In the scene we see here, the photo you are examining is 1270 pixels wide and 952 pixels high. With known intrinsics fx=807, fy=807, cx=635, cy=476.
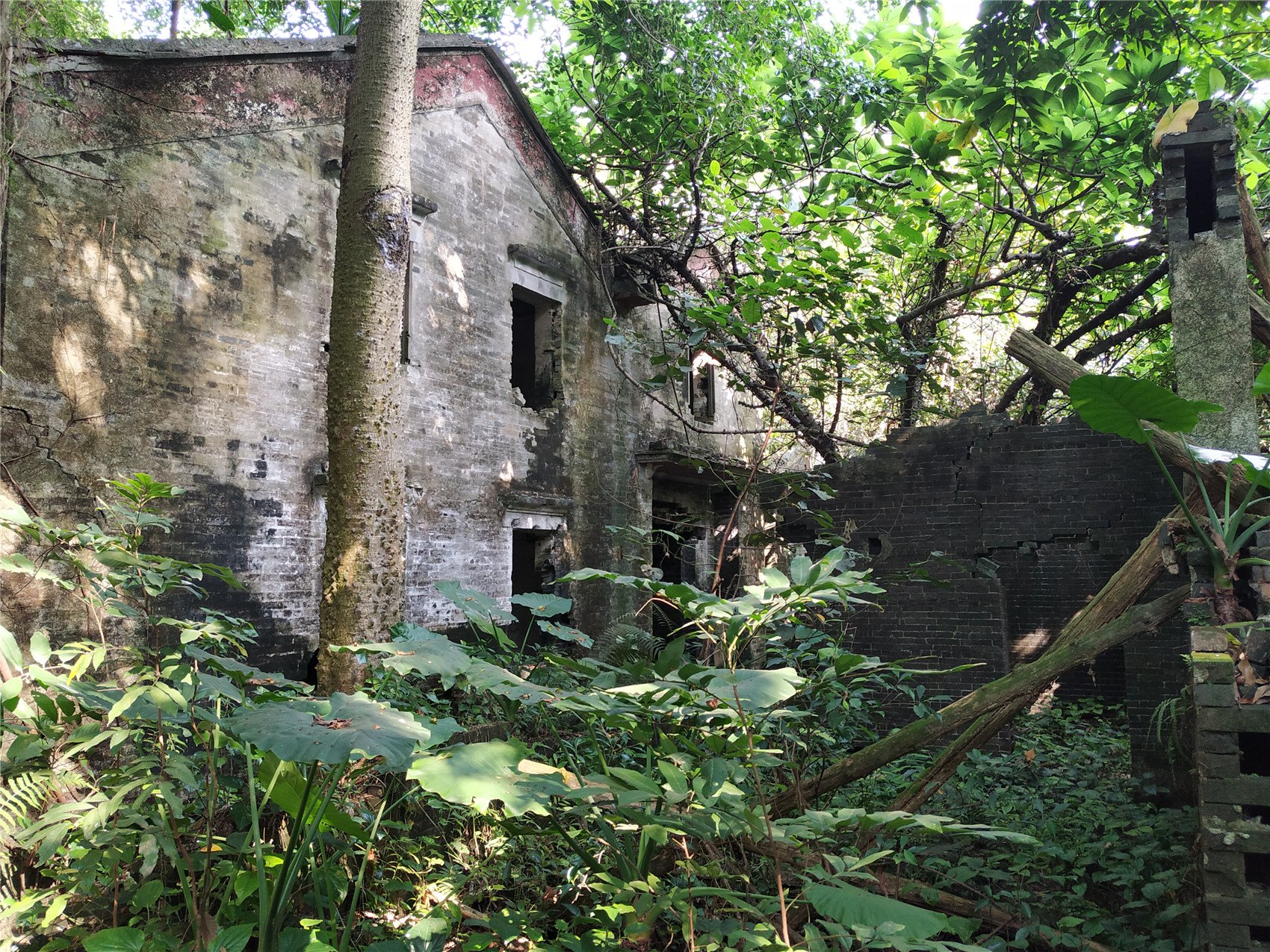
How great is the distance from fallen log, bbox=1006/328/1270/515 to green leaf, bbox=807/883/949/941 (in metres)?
3.27

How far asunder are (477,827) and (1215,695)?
337 centimetres

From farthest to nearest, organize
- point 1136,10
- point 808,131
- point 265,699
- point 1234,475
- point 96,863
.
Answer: point 808,131 → point 1136,10 → point 1234,475 → point 265,699 → point 96,863

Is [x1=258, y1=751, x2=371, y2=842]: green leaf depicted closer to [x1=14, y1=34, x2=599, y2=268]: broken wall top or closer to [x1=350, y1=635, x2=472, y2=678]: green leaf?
[x1=350, y1=635, x2=472, y2=678]: green leaf

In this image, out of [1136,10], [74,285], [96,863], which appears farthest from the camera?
[1136,10]

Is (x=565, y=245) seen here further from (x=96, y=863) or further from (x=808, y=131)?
(x=96, y=863)

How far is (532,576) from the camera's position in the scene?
11375mm

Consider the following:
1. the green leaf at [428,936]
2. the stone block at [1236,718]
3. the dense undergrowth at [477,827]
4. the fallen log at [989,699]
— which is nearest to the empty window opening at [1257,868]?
the dense undergrowth at [477,827]

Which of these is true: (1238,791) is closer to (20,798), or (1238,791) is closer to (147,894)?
(147,894)

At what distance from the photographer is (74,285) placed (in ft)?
18.4

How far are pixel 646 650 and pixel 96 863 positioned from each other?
5815 millimetres

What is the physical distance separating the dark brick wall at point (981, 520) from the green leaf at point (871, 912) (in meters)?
5.71

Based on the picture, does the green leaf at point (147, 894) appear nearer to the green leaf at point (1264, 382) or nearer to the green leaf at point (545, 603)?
the green leaf at point (545, 603)

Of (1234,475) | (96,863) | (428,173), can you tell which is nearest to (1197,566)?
(1234,475)

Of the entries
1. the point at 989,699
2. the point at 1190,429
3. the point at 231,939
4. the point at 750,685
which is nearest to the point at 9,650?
the point at 231,939
